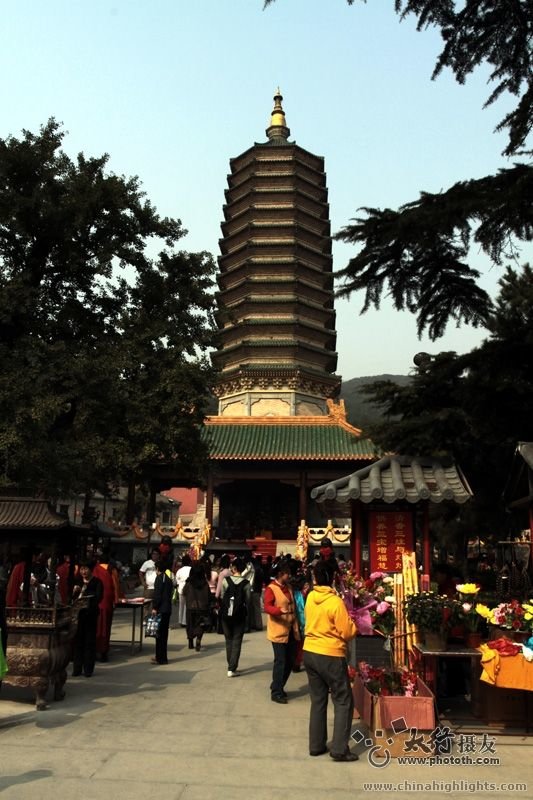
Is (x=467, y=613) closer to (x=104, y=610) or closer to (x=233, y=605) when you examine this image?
(x=233, y=605)

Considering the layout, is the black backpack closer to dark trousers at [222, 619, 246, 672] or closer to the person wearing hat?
dark trousers at [222, 619, 246, 672]

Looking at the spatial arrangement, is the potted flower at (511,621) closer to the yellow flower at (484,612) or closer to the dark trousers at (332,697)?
the yellow flower at (484,612)

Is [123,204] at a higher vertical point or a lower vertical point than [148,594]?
higher

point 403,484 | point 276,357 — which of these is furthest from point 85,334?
point 276,357

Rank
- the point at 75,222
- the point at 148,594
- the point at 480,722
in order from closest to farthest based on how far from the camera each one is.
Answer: the point at 480,722, the point at 148,594, the point at 75,222

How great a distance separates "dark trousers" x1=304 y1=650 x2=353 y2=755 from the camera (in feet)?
17.0

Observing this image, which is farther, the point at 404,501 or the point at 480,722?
the point at 404,501

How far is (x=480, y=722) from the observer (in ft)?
20.5

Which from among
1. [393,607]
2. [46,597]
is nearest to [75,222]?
[46,597]

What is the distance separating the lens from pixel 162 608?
368 inches

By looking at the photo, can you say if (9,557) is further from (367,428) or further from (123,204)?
(123,204)

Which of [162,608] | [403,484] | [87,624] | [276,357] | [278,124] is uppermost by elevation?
[278,124]

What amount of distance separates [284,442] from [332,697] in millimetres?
23495

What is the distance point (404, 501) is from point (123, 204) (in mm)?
11488
